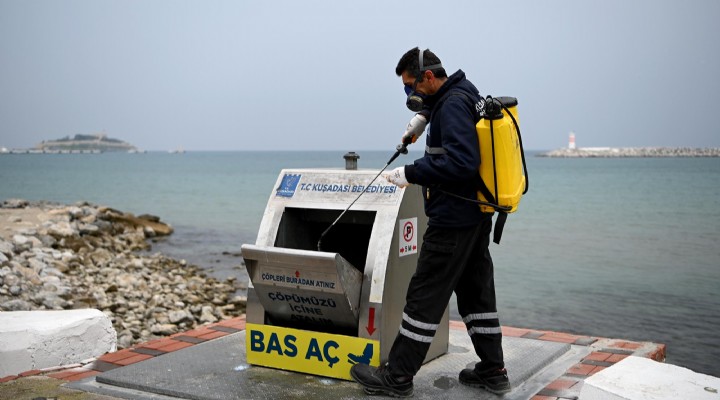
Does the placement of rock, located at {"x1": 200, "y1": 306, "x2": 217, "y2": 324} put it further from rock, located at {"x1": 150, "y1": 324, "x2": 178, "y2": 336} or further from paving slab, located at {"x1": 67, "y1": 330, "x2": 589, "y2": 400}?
paving slab, located at {"x1": 67, "y1": 330, "x2": 589, "y2": 400}

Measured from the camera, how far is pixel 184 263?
13.8 metres

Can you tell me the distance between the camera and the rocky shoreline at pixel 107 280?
27.5ft

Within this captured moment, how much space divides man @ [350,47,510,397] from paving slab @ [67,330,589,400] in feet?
0.53

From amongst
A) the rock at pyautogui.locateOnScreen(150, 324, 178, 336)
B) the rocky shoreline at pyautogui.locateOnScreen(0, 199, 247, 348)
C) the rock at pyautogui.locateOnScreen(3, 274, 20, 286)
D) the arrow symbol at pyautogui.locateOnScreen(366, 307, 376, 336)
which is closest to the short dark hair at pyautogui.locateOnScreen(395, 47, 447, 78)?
the arrow symbol at pyautogui.locateOnScreen(366, 307, 376, 336)

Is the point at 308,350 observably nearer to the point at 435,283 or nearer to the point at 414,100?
the point at 435,283

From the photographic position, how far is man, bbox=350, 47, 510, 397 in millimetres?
3881

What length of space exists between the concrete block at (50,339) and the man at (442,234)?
1945mm

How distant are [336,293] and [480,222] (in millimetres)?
852

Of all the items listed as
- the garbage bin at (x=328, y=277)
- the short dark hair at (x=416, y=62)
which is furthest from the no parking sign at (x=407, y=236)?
the short dark hair at (x=416, y=62)

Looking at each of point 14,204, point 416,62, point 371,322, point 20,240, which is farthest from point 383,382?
point 14,204

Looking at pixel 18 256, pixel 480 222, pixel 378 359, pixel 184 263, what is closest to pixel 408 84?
pixel 480 222

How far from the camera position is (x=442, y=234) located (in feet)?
13.2

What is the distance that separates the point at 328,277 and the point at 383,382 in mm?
619

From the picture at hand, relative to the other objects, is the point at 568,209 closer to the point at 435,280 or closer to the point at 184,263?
the point at 184,263
